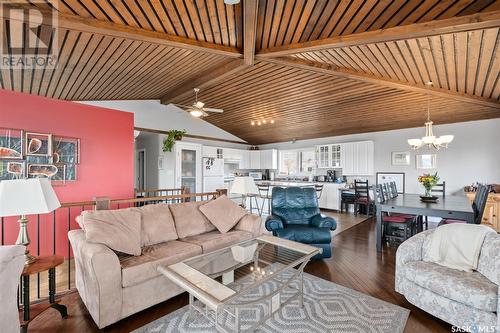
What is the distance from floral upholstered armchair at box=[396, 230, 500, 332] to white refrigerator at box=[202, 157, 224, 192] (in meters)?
6.33

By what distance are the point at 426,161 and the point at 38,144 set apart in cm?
851

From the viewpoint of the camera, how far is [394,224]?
4.21 metres

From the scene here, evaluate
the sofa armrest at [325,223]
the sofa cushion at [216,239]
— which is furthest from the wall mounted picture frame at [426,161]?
the sofa cushion at [216,239]

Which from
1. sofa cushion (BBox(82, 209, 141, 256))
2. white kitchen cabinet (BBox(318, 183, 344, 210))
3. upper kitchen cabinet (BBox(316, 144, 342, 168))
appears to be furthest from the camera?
upper kitchen cabinet (BBox(316, 144, 342, 168))

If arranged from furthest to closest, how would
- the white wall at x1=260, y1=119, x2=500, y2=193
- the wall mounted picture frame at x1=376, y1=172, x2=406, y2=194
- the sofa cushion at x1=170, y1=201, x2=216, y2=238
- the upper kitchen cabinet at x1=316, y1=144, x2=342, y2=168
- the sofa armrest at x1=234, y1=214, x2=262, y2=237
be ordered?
the upper kitchen cabinet at x1=316, y1=144, x2=342, y2=168 → the wall mounted picture frame at x1=376, y1=172, x2=406, y2=194 → the white wall at x1=260, y1=119, x2=500, y2=193 → the sofa armrest at x1=234, y1=214, x2=262, y2=237 → the sofa cushion at x1=170, y1=201, x2=216, y2=238

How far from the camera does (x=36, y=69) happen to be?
11.0ft

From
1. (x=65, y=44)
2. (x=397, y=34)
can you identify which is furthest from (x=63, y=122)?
(x=397, y=34)

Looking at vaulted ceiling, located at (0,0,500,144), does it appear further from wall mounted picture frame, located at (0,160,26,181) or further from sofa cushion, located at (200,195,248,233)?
sofa cushion, located at (200,195,248,233)

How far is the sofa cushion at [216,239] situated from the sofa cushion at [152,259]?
0.12 metres

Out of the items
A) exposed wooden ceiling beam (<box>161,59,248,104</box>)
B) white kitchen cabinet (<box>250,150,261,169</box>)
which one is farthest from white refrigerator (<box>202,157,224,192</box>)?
exposed wooden ceiling beam (<box>161,59,248,104</box>)

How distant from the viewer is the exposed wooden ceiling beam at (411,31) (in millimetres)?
2236

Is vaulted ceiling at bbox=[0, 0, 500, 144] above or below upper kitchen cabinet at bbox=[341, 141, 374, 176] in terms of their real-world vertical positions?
above

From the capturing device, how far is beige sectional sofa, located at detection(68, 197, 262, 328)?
190cm

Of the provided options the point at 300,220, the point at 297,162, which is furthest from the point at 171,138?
the point at 297,162
